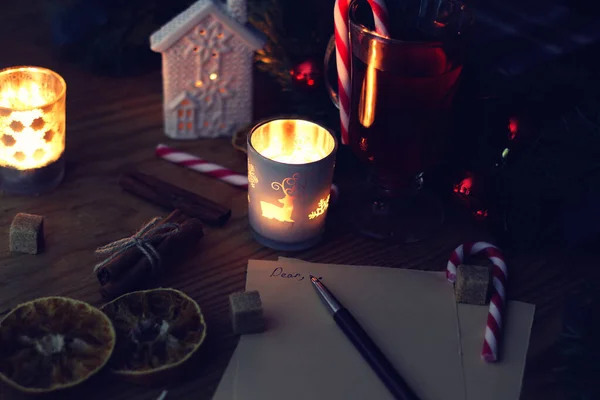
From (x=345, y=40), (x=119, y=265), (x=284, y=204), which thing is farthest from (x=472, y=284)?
(x=119, y=265)

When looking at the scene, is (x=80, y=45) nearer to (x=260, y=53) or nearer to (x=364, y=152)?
(x=260, y=53)

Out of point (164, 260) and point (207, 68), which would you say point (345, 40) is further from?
point (164, 260)

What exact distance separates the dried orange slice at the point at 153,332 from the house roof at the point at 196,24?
45 cm

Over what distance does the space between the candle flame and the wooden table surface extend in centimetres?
13

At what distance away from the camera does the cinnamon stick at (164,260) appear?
3.55 ft

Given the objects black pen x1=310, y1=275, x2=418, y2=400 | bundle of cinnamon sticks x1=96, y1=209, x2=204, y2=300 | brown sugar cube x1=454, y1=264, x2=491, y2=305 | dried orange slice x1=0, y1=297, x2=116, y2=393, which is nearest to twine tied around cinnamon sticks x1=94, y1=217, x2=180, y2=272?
bundle of cinnamon sticks x1=96, y1=209, x2=204, y2=300

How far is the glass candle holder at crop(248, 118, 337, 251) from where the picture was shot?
1121 mm

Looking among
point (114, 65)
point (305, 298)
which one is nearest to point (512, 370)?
point (305, 298)

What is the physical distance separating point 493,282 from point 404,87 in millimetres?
317

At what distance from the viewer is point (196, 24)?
129cm

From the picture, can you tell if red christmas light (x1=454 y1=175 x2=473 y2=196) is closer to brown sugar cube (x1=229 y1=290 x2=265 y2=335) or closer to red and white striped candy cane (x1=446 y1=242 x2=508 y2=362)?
red and white striped candy cane (x1=446 y1=242 x2=508 y2=362)

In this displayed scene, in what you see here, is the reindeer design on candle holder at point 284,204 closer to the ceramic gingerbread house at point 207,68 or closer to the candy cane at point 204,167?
the candy cane at point 204,167

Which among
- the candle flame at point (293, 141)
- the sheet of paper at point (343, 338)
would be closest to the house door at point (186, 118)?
the candle flame at point (293, 141)

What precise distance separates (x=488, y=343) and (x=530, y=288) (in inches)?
6.2
